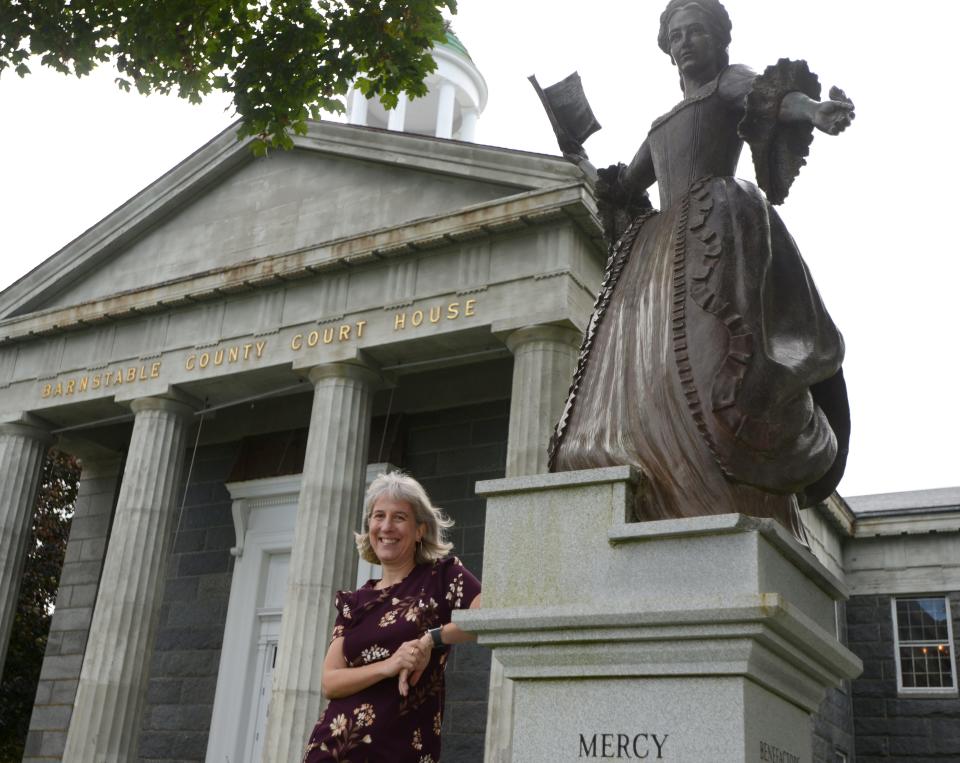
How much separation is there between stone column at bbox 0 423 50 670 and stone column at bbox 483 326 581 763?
9.31 meters

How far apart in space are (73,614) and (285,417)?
596cm

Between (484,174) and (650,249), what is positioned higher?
(484,174)

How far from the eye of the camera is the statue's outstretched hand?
3662 mm

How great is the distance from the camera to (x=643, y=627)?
3.18 metres

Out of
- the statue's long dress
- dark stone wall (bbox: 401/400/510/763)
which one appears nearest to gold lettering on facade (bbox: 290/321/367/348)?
dark stone wall (bbox: 401/400/510/763)

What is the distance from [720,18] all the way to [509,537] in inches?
94.3

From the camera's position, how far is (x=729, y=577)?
315cm

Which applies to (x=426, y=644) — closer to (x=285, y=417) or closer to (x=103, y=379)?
(x=103, y=379)

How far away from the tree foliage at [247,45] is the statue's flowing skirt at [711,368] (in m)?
4.84

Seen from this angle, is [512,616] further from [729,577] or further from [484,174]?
[484,174]

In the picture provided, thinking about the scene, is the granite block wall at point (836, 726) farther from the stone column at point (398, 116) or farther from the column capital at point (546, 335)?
the stone column at point (398, 116)

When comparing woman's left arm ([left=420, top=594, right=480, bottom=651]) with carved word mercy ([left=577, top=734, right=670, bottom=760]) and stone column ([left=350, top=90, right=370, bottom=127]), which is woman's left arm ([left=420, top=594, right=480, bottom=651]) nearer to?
carved word mercy ([left=577, top=734, right=670, bottom=760])

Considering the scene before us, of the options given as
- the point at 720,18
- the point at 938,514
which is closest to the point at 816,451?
the point at 720,18

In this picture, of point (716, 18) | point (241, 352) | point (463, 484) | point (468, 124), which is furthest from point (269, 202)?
point (468, 124)
